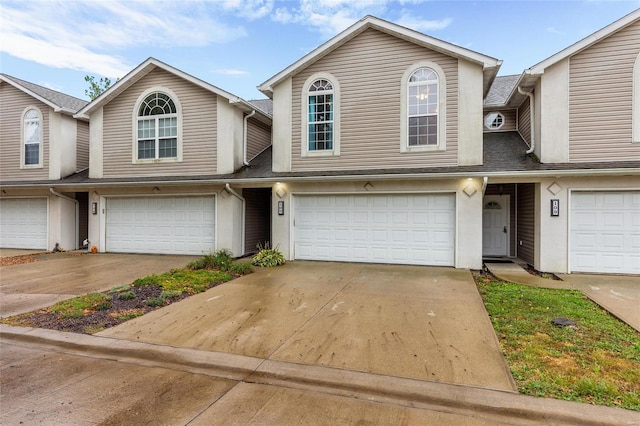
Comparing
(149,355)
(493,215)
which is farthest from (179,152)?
(493,215)

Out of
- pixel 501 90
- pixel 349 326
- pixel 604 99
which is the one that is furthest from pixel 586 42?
pixel 349 326

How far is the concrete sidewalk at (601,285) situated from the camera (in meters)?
5.59

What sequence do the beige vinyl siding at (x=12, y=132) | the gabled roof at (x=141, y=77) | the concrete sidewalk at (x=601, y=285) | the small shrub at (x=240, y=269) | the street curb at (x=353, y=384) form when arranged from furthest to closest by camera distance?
the beige vinyl siding at (x=12, y=132) < the gabled roof at (x=141, y=77) < the small shrub at (x=240, y=269) < the concrete sidewalk at (x=601, y=285) < the street curb at (x=353, y=384)

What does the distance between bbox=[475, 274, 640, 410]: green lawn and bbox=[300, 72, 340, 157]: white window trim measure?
606 centimetres

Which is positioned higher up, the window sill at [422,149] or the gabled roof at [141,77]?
the gabled roof at [141,77]

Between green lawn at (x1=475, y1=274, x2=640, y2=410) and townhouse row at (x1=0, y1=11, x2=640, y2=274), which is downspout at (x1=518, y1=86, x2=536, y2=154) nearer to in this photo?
townhouse row at (x1=0, y1=11, x2=640, y2=274)

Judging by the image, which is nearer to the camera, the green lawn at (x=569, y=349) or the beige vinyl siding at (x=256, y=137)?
the green lawn at (x=569, y=349)

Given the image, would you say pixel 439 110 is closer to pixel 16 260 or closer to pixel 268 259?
pixel 268 259

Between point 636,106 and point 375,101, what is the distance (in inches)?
255

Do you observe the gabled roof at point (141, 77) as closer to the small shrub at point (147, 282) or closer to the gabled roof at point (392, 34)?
the gabled roof at point (392, 34)

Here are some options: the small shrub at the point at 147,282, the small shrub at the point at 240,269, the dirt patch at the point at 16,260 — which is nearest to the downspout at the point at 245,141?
the small shrub at the point at 240,269

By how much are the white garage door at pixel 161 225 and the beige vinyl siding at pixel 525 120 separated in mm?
10493

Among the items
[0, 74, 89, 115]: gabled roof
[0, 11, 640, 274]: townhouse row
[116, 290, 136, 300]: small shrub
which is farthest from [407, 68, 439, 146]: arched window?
[0, 74, 89, 115]: gabled roof

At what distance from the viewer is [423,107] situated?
31.5 feet
